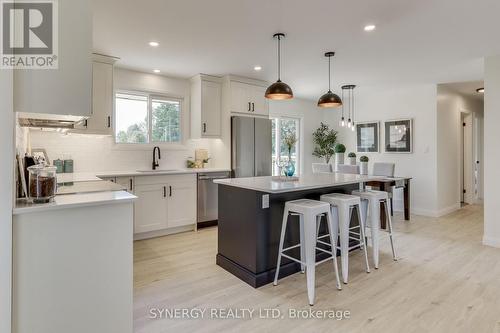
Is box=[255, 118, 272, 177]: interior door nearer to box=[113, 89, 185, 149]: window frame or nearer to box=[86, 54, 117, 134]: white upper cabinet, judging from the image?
box=[113, 89, 185, 149]: window frame

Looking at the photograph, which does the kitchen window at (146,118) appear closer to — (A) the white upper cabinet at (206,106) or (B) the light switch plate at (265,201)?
(A) the white upper cabinet at (206,106)

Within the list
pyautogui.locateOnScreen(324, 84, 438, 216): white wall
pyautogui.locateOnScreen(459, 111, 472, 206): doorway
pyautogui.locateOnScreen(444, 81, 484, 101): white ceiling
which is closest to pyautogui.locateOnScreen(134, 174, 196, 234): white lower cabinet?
pyautogui.locateOnScreen(324, 84, 438, 216): white wall

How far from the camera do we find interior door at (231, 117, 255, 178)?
4.92 metres

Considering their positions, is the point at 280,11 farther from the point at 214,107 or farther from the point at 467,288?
the point at 467,288

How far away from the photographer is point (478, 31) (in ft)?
10.1

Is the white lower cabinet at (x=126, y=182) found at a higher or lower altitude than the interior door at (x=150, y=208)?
higher

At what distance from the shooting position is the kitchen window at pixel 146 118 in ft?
14.8

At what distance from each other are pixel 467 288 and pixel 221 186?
2560 millimetres

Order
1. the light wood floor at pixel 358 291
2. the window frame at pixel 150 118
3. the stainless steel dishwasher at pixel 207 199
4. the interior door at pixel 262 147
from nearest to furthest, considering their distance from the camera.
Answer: the light wood floor at pixel 358 291 < the window frame at pixel 150 118 < the stainless steel dishwasher at pixel 207 199 < the interior door at pixel 262 147

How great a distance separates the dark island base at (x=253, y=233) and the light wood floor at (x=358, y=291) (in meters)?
0.12

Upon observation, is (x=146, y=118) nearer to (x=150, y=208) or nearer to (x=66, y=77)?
(x=150, y=208)

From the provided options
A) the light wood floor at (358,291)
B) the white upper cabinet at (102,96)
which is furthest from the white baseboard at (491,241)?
the white upper cabinet at (102,96)

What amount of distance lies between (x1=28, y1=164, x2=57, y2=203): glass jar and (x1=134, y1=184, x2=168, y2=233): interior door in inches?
95.0

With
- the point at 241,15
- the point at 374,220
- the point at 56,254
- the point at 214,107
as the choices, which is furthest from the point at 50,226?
the point at 214,107
